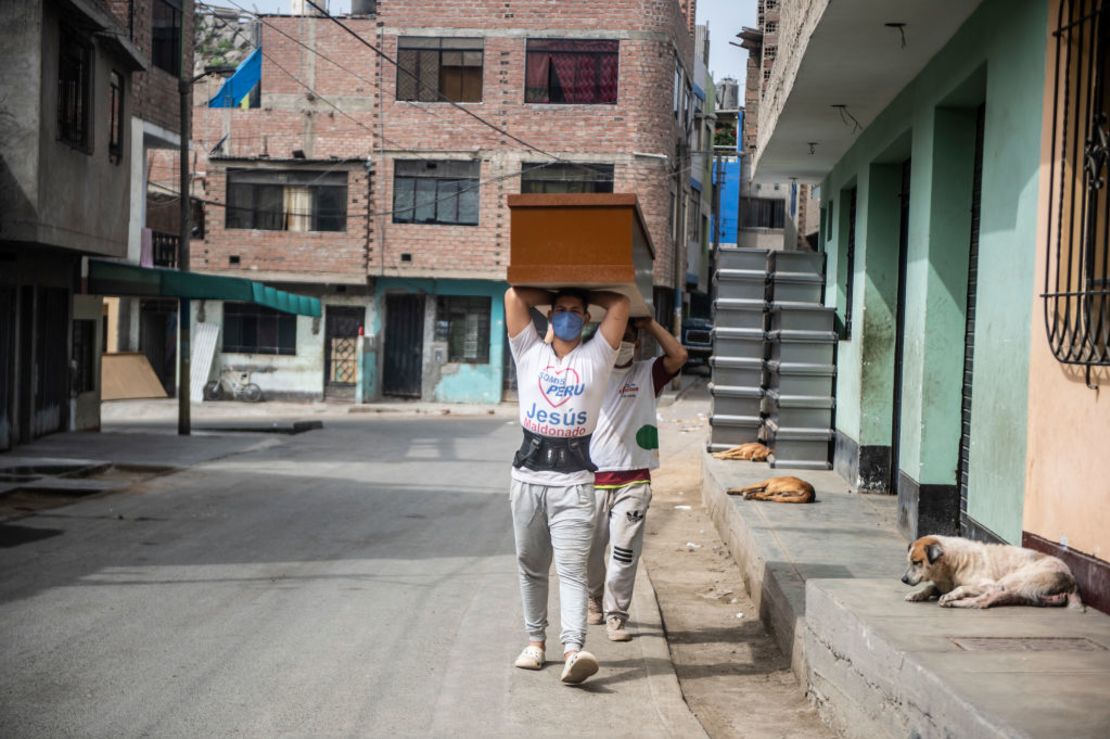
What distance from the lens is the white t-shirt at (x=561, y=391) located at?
21.6 ft

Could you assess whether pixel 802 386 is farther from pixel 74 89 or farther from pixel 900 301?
pixel 74 89

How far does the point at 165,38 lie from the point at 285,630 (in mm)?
21386

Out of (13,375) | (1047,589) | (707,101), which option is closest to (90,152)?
(13,375)

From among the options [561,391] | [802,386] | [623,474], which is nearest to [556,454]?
[561,391]

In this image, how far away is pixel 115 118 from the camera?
21.0 meters

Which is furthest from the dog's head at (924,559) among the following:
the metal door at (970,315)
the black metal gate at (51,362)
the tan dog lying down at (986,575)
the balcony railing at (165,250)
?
the balcony railing at (165,250)

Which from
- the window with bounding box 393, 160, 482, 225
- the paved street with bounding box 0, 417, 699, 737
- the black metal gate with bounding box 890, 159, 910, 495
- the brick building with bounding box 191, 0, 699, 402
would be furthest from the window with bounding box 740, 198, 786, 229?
the paved street with bounding box 0, 417, 699, 737

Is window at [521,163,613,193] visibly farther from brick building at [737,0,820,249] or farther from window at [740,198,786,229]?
window at [740,198,786,229]

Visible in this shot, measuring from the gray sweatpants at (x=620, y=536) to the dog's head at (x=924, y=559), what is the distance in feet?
6.41

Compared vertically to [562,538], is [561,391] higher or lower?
higher

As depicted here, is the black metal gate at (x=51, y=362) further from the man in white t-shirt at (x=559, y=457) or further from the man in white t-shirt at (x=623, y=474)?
the man in white t-shirt at (x=559, y=457)

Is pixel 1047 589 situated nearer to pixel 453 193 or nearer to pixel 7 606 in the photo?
pixel 7 606

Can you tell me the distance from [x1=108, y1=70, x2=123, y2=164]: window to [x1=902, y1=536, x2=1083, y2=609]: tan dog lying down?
56.7ft

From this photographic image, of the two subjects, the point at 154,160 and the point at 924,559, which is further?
the point at 154,160
